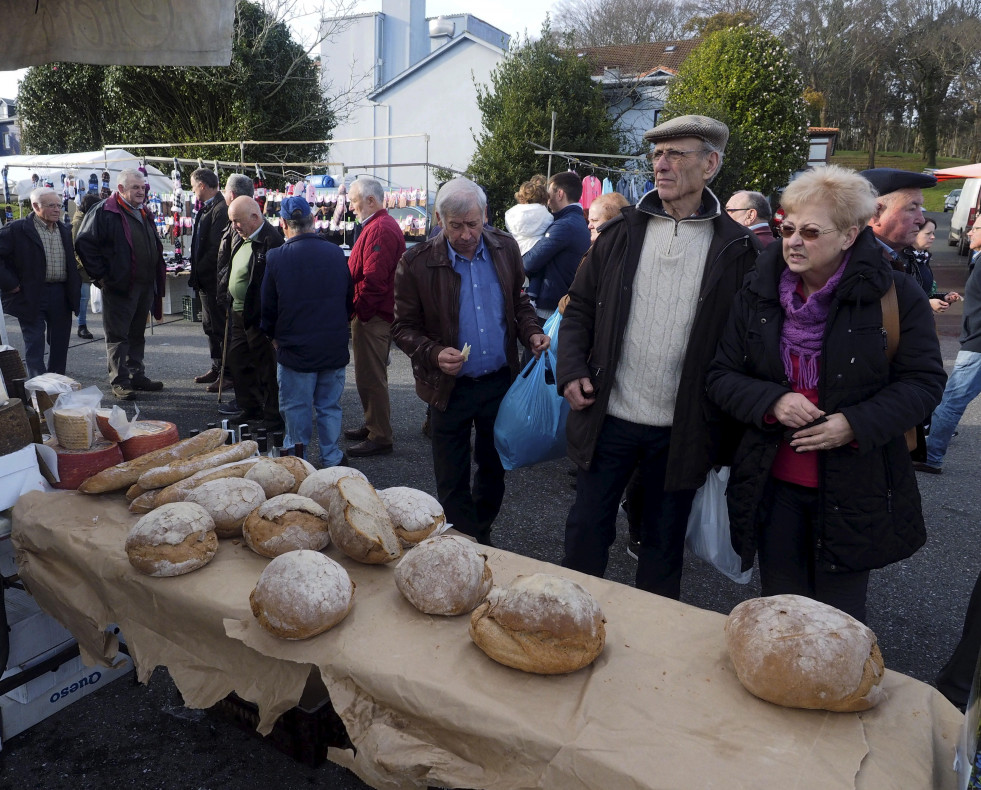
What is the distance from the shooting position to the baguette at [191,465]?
82.9 inches

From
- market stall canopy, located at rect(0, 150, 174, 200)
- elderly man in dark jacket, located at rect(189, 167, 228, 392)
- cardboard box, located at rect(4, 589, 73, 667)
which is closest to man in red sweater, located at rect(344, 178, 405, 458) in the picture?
elderly man in dark jacket, located at rect(189, 167, 228, 392)

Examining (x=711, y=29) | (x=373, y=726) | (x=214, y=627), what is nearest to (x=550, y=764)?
(x=373, y=726)

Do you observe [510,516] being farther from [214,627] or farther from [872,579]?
[214,627]

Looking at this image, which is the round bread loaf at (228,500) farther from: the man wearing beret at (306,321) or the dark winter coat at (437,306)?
the man wearing beret at (306,321)

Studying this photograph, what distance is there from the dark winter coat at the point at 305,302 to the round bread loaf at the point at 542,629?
10.3 feet

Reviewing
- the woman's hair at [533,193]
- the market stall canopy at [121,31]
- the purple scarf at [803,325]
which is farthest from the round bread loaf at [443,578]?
the woman's hair at [533,193]

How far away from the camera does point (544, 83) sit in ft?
64.5

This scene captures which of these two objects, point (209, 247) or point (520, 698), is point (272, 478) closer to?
point (520, 698)

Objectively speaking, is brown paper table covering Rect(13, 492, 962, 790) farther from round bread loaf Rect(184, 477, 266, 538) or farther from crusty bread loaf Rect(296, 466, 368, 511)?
crusty bread loaf Rect(296, 466, 368, 511)

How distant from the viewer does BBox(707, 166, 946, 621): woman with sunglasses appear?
1906 mm

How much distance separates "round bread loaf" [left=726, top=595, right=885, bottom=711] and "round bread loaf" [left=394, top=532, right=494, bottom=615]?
574mm

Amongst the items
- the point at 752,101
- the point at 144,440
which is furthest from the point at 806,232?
the point at 752,101

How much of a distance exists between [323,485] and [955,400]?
4999 mm

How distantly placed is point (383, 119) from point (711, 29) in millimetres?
13590
